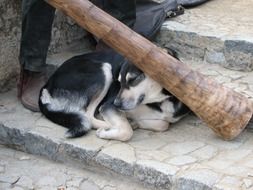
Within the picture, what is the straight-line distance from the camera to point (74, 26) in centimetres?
565

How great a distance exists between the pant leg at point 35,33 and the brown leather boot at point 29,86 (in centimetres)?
10

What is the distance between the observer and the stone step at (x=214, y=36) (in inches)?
191

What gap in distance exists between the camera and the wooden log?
4027 millimetres

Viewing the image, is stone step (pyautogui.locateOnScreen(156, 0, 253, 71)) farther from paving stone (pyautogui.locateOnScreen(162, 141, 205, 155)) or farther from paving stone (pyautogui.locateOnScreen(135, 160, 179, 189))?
paving stone (pyautogui.locateOnScreen(135, 160, 179, 189))

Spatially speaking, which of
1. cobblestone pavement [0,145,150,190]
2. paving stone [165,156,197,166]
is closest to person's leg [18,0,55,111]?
cobblestone pavement [0,145,150,190]

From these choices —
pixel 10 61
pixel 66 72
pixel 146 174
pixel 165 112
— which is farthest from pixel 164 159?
pixel 10 61

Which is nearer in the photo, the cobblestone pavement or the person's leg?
the cobblestone pavement

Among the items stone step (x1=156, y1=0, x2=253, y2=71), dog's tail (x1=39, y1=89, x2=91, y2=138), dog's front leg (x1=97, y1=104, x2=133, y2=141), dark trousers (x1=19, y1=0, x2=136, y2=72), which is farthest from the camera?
stone step (x1=156, y1=0, x2=253, y2=71)

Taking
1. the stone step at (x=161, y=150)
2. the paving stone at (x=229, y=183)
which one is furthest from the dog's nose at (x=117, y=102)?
the paving stone at (x=229, y=183)

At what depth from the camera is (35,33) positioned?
188 inches

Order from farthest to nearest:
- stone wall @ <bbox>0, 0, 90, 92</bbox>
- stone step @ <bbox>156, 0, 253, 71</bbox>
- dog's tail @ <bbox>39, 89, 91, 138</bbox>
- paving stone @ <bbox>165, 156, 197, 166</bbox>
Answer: stone wall @ <bbox>0, 0, 90, 92</bbox> → stone step @ <bbox>156, 0, 253, 71</bbox> → dog's tail @ <bbox>39, 89, 91, 138</bbox> → paving stone @ <bbox>165, 156, 197, 166</bbox>

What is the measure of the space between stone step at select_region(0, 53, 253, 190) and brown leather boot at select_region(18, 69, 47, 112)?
10 centimetres

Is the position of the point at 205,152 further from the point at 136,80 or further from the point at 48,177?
the point at 48,177

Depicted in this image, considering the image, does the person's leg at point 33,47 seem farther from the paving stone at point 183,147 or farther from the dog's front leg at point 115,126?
the paving stone at point 183,147
